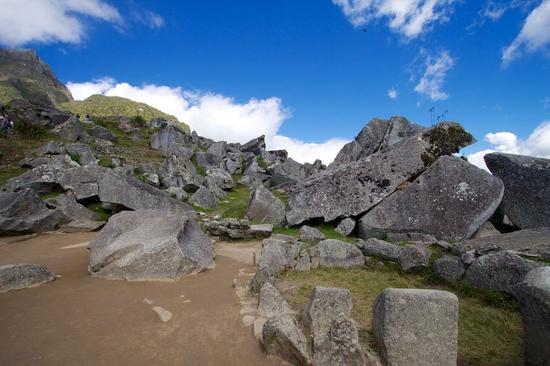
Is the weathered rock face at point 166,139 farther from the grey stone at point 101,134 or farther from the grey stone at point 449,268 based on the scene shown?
the grey stone at point 449,268

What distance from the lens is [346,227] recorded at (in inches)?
421

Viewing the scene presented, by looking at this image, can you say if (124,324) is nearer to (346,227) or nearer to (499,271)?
(499,271)

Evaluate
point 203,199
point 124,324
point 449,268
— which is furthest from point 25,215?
point 449,268

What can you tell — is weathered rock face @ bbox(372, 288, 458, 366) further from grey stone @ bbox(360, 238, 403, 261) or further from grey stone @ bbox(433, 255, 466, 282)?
grey stone @ bbox(360, 238, 403, 261)

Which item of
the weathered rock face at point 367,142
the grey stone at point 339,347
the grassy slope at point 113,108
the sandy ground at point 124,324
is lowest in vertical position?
the sandy ground at point 124,324

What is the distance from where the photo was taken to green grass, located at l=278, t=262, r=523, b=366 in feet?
13.5

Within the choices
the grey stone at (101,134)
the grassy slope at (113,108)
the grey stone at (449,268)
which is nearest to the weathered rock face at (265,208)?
the grey stone at (449,268)

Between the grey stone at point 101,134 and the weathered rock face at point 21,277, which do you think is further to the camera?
the grey stone at point 101,134

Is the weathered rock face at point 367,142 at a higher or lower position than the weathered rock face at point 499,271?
higher

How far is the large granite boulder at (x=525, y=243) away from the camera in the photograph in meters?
6.25

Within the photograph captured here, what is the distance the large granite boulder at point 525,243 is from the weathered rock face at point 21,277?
8.65m

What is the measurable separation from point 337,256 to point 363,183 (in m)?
4.14

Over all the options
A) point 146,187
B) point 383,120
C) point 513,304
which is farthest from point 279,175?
point 513,304

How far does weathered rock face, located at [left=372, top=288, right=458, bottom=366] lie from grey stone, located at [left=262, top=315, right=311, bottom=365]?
3.08 feet
